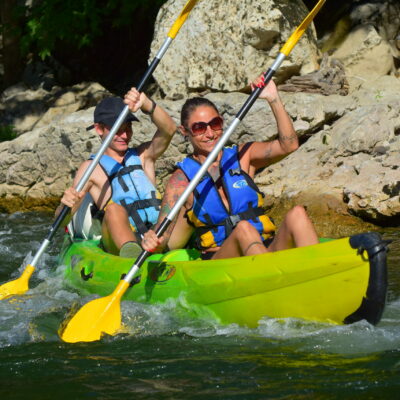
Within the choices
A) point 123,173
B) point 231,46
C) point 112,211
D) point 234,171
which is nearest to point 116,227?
point 112,211

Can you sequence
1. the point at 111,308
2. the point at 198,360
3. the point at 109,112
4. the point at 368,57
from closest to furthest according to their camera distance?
the point at 198,360
the point at 111,308
the point at 109,112
the point at 368,57

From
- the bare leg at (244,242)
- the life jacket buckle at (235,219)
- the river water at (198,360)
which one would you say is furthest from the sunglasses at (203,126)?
the river water at (198,360)

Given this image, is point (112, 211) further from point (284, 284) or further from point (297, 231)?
point (284, 284)

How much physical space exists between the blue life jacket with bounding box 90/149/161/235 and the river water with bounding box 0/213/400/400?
90 cm

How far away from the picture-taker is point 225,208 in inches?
165

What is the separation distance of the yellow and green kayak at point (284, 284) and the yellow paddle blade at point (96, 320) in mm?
192

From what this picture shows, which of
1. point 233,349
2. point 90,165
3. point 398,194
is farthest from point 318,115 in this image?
point 233,349

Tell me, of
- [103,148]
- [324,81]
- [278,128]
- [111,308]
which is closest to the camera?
[111,308]

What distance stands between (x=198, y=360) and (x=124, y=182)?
6.18 feet

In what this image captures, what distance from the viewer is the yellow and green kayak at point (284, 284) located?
11.0ft

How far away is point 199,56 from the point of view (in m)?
8.30

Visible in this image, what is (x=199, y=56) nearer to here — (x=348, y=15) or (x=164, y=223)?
(x=348, y=15)

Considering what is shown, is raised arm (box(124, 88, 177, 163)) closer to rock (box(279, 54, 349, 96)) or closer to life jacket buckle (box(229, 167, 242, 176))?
life jacket buckle (box(229, 167, 242, 176))

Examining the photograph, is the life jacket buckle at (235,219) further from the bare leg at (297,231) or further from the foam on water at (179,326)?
the foam on water at (179,326)
